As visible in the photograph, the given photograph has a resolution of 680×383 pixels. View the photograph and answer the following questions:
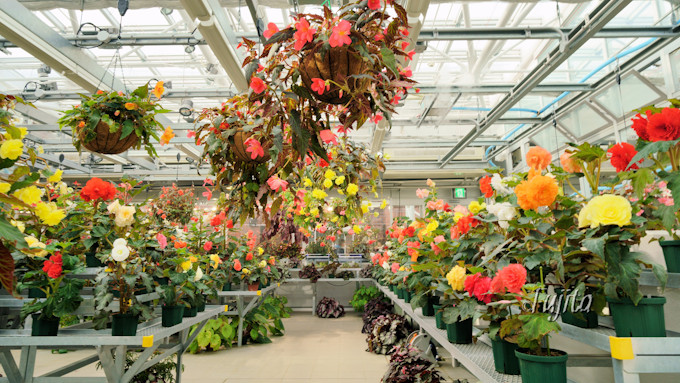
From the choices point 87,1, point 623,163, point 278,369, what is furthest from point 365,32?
point 278,369

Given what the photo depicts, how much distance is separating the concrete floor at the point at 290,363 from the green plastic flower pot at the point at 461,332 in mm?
1376

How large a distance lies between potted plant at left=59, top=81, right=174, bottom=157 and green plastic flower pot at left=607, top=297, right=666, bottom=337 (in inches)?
78.4

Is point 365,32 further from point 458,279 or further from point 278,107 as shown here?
point 458,279

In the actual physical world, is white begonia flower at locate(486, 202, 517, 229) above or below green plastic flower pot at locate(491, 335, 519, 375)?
above

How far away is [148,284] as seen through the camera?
6.59 feet

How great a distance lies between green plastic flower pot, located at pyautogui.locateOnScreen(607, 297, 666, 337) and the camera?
98 centimetres

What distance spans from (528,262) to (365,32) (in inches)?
34.3

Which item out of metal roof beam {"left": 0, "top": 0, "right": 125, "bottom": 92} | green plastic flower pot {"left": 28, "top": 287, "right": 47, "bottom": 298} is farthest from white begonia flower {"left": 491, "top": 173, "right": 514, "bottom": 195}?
metal roof beam {"left": 0, "top": 0, "right": 125, "bottom": 92}

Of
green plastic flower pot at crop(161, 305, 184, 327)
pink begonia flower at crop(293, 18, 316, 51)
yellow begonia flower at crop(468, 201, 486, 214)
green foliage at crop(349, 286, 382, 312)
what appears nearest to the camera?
pink begonia flower at crop(293, 18, 316, 51)

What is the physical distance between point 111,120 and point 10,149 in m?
1.36

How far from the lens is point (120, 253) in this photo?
1.89 m

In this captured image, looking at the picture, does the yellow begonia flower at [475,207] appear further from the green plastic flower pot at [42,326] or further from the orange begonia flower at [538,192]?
the green plastic flower pot at [42,326]

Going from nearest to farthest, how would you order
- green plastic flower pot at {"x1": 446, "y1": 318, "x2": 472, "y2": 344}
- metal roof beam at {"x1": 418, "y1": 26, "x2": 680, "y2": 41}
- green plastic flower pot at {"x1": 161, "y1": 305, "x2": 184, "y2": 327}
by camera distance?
green plastic flower pot at {"x1": 446, "y1": 318, "x2": 472, "y2": 344} < green plastic flower pot at {"x1": 161, "y1": 305, "x2": 184, "y2": 327} < metal roof beam at {"x1": 418, "y1": 26, "x2": 680, "y2": 41}

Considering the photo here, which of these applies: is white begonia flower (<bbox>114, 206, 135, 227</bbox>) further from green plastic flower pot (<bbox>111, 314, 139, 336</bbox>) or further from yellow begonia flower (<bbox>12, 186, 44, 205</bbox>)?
yellow begonia flower (<bbox>12, 186, 44, 205</bbox>)
